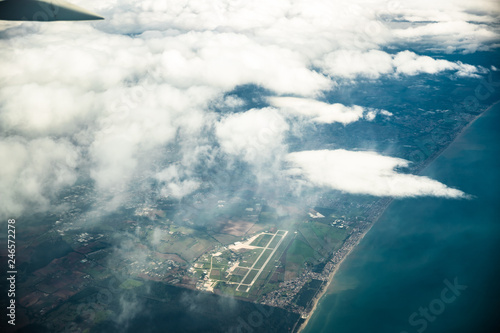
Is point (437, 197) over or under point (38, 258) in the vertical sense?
under

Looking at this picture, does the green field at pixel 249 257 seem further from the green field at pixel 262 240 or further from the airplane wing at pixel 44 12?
the airplane wing at pixel 44 12

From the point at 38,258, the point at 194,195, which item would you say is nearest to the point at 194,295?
the point at 38,258

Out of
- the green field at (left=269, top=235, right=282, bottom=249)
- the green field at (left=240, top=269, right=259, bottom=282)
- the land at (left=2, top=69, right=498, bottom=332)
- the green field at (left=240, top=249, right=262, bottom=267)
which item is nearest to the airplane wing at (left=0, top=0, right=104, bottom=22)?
the land at (left=2, top=69, right=498, bottom=332)

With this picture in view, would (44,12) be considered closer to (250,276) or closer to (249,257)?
(250,276)

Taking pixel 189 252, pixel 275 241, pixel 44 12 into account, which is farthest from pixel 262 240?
pixel 44 12

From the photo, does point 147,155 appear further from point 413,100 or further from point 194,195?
point 413,100

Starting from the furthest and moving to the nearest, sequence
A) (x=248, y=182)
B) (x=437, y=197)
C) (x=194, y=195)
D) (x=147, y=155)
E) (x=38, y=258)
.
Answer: (x=147, y=155) → (x=248, y=182) → (x=194, y=195) → (x=437, y=197) → (x=38, y=258)
